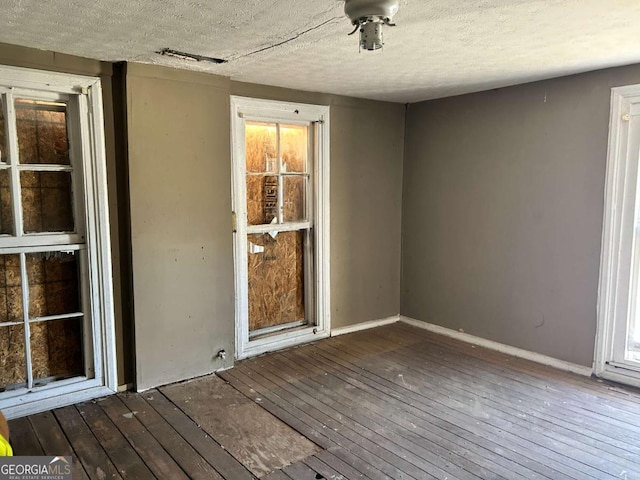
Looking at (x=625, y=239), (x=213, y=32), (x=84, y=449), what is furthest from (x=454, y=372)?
(x=213, y=32)

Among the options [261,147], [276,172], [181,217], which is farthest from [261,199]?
[181,217]

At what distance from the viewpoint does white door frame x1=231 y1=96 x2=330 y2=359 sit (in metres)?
3.80

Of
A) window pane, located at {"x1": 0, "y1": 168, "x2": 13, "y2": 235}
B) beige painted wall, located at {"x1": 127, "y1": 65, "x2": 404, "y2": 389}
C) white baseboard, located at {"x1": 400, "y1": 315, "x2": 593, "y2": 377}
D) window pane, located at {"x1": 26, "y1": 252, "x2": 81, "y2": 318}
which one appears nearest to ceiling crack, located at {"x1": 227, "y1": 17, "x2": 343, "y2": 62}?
beige painted wall, located at {"x1": 127, "y1": 65, "x2": 404, "y2": 389}

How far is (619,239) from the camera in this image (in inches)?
135

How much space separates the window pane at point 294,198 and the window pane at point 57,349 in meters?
1.92

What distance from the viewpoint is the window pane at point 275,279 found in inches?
165

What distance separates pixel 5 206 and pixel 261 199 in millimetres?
1872

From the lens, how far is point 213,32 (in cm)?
248

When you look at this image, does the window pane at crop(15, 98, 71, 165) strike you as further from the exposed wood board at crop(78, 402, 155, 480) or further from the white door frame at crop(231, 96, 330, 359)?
the exposed wood board at crop(78, 402, 155, 480)

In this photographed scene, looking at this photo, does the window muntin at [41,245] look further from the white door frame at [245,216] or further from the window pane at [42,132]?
the white door frame at [245,216]

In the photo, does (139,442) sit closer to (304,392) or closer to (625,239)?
(304,392)

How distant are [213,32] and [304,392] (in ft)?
7.83

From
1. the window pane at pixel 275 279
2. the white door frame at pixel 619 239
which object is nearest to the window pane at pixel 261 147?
the window pane at pixel 275 279

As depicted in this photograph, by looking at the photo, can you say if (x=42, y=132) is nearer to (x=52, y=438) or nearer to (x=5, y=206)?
(x=5, y=206)
